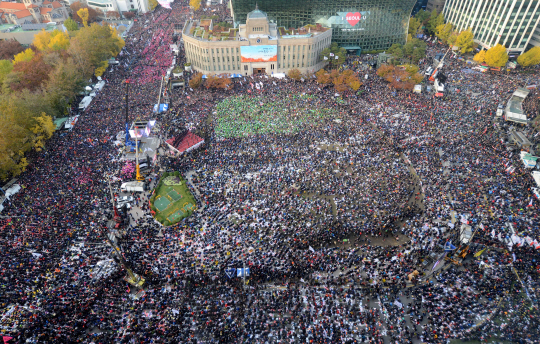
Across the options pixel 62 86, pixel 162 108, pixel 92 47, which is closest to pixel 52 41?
pixel 92 47

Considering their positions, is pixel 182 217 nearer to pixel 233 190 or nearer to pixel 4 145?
pixel 233 190

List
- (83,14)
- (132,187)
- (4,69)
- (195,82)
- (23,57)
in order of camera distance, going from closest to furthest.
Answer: (132,187), (4,69), (195,82), (23,57), (83,14)

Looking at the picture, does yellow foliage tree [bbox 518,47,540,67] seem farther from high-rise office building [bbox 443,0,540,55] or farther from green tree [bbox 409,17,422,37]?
green tree [bbox 409,17,422,37]

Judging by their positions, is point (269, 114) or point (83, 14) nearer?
point (269, 114)

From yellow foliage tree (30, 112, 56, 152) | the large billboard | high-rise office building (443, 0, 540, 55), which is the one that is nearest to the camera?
yellow foliage tree (30, 112, 56, 152)

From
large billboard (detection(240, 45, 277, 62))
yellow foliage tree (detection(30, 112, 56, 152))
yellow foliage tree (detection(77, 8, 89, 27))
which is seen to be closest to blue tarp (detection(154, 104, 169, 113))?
yellow foliage tree (detection(30, 112, 56, 152))

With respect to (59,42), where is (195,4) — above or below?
above

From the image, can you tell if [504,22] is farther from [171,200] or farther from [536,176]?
[171,200]
